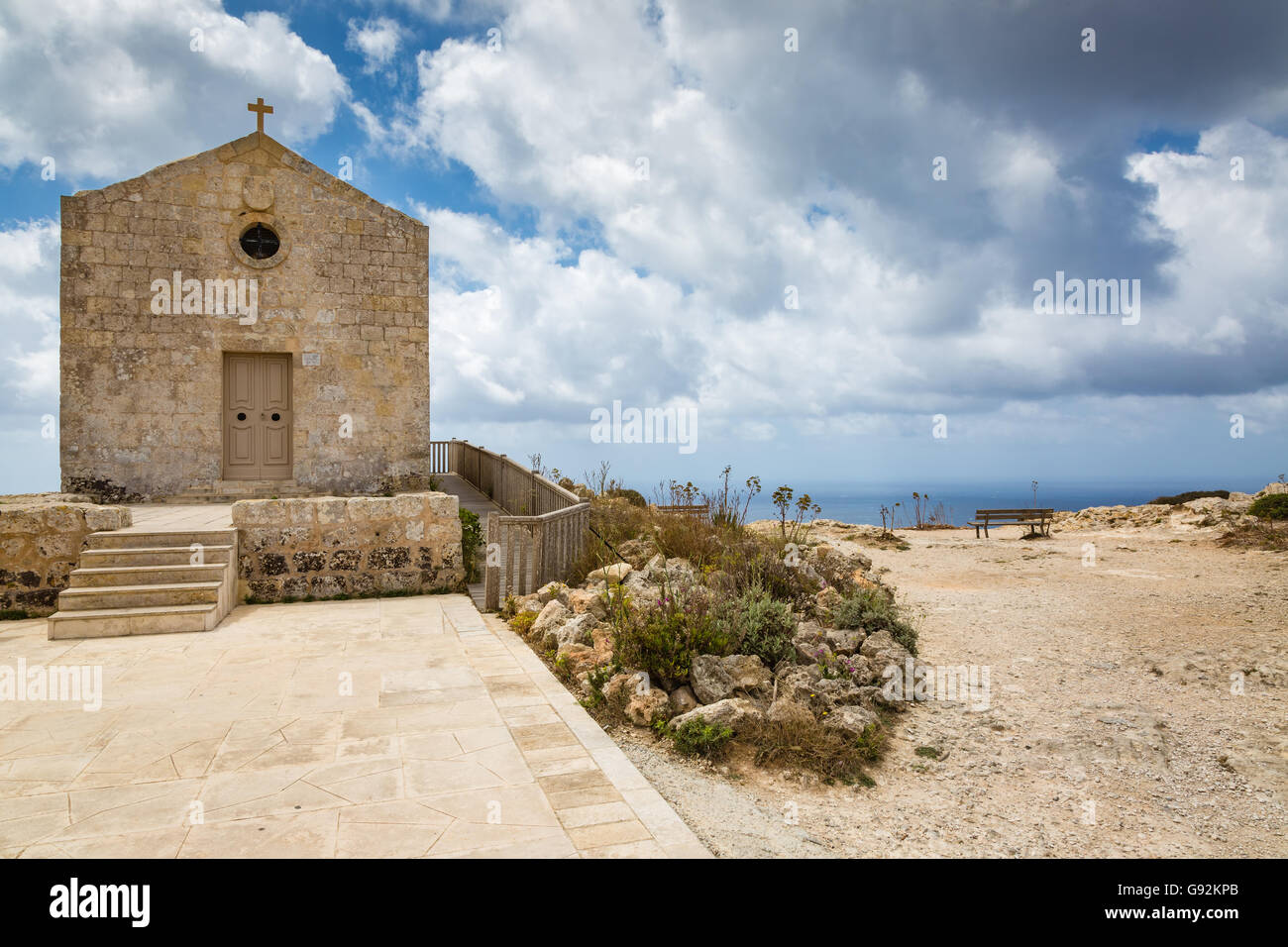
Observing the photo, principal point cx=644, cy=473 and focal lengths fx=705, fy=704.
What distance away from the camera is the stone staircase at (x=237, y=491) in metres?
11.2

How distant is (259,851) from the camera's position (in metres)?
2.75

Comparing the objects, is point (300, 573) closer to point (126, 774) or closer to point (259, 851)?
point (126, 774)

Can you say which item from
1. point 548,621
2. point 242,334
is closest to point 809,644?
point 548,621

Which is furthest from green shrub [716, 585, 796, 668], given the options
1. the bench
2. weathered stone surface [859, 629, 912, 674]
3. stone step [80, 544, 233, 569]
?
the bench

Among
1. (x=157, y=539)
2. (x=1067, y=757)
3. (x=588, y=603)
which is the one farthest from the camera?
(x=157, y=539)

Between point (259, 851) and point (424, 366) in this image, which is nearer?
A: point (259, 851)

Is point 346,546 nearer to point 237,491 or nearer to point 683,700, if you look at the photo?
point 683,700

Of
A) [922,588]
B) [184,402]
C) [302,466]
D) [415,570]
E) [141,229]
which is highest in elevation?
[141,229]

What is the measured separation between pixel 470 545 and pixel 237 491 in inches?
200

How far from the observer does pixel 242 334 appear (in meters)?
11.5

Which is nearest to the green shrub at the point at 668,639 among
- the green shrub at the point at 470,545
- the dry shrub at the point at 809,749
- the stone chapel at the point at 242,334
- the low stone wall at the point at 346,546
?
the dry shrub at the point at 809,749
